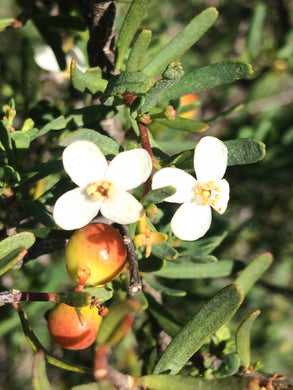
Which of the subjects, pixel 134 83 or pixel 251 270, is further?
pixel 251 270

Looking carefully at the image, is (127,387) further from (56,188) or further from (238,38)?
(238,38)

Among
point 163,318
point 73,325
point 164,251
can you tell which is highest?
point 164,251

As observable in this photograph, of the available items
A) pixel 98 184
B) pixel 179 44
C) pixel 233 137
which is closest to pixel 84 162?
pixel 98 184

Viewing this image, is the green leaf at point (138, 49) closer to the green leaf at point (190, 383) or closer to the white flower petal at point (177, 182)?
the white flower petal at point (177, 182)

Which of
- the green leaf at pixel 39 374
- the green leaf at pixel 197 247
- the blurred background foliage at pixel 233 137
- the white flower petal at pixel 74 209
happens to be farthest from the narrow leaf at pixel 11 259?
the blurred background foliage at pixel 233 137

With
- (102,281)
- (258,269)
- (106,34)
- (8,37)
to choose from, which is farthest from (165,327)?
(8,37)

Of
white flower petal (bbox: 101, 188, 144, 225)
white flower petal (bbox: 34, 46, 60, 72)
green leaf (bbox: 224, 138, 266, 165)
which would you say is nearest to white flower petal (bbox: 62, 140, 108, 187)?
white flower petal (bbox: 101, 188, 144, 225)

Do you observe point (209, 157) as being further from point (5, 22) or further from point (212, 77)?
point (5, 22)
